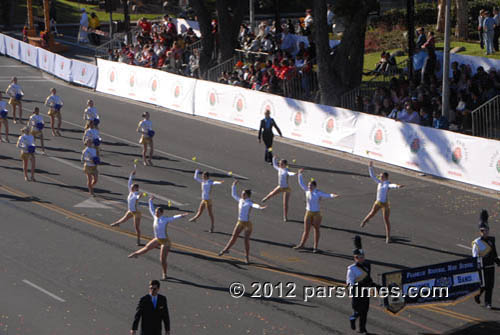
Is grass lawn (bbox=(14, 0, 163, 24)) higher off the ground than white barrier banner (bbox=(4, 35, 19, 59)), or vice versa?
grass lawn (bbox=(14, 0, 163, 24))

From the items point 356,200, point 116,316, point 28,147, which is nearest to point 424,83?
point 356,200

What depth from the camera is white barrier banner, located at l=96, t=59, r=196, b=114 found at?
121 ft

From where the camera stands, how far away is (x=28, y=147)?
1041 inches

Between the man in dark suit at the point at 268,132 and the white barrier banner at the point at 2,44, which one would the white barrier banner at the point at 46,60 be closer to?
the white barrier banner at the point at 2,44

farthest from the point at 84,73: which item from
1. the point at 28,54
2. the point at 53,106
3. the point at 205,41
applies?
the point at 53,106

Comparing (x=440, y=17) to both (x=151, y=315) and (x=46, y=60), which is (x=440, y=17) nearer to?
(x=46, y=60)

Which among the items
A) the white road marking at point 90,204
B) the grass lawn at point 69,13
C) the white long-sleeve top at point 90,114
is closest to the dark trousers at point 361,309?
the white road marking at point 90,204

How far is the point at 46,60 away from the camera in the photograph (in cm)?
4700

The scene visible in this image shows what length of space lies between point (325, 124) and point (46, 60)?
72.5ft

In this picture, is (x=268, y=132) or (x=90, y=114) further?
(x=90, y=114)

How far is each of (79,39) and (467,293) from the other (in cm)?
4333

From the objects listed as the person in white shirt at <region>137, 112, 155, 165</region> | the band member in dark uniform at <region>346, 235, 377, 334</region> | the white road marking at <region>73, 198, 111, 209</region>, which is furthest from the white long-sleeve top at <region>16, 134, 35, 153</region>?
the band member in dark uniform at <region>346, 235, 377, 334</region>

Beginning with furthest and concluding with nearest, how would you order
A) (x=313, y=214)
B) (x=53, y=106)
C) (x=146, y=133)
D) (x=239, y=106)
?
(x=239, y=106) < (x=53, y=106) < (x=146, y=133) < (x=313, y=214)

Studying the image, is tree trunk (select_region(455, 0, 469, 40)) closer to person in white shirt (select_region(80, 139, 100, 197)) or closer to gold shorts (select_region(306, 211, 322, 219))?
person in white shirt (select_region(80, 139, 100, 197))
